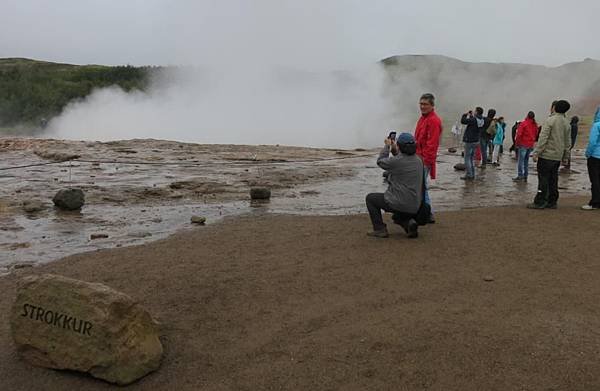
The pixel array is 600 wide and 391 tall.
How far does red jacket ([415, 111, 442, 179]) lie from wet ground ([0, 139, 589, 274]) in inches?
68.4

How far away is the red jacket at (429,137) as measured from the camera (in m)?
7.24

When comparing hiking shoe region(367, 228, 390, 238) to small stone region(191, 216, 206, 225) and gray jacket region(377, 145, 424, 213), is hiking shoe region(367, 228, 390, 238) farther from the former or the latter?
small stone region(191, 216, 206, 225)

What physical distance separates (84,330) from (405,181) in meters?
3.81

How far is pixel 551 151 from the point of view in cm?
824

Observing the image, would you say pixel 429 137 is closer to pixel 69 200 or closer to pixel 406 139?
pixel 406 139

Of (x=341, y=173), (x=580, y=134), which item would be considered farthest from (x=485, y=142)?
(x=580, y=134)

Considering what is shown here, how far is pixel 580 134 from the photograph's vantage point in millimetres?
29141

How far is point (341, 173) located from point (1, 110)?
46.9m

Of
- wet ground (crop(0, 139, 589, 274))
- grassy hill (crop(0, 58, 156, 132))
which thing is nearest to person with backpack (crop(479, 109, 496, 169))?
wet ground (crop(0, 139, 589, 274))

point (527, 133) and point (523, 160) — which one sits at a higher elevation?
point (527, 133)

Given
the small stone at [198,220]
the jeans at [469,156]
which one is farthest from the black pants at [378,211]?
the jeans at [469,156]

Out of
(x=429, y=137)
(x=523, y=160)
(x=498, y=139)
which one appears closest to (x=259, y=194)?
(x=429, y=137)

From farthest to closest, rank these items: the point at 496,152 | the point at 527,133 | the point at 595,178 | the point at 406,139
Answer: the point at 496,152 → the point at 527,133 → the point at 595,178 → the point at 406,139

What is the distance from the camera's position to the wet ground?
7.24 meters
